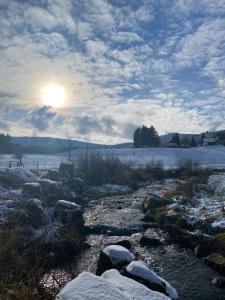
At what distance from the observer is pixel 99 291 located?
7.46 meters

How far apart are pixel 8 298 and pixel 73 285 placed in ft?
6.25

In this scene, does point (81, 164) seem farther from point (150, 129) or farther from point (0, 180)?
point (150, 129)

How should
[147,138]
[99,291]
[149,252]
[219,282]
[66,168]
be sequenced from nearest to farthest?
[99,291] < [219,282] < [149,252] < [66,168] < [147,138]

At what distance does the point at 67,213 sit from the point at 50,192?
17.9 feet

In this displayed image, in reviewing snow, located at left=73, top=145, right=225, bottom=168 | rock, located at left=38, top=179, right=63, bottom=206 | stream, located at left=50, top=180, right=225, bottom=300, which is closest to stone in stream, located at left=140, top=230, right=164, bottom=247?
stream, located at left=50, top=180, right=225, bottom=300

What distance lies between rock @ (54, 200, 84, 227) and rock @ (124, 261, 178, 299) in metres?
11.5

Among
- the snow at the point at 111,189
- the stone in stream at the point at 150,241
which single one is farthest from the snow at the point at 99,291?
the snow at the point at 111,189

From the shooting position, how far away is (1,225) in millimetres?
18781

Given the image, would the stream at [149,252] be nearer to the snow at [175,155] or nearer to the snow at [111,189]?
the snow at [111,189]

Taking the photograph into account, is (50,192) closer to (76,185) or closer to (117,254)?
(76,185)

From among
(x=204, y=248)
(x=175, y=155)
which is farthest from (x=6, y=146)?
(x=204, y=248)

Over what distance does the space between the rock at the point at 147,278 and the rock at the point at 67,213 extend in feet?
37.6

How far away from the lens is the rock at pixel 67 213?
2265 cm

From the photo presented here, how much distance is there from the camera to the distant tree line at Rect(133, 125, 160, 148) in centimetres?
11062
